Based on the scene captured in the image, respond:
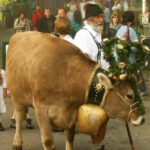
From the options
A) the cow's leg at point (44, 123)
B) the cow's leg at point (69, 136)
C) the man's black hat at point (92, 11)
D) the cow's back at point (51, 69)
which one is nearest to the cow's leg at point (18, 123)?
the cow's back at point (51, 69)

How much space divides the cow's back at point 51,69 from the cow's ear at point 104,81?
8.7 inches

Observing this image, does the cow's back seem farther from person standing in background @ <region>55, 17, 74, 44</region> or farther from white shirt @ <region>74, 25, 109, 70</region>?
person standing in background @ <region>55, 17, 74, 44</region>

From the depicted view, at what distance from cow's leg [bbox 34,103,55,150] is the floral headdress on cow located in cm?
100

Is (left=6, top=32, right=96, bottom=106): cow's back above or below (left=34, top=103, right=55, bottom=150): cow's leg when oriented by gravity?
above

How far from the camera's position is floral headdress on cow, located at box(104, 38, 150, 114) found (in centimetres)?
644

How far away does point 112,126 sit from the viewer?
9.55 m

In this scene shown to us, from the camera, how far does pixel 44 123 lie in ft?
22.8

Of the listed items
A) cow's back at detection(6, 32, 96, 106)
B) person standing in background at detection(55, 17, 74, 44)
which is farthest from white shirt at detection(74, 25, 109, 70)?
person standing in background at detection(55, 17, 74, 44)

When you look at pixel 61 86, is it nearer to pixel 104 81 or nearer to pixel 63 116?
pixel 63 116

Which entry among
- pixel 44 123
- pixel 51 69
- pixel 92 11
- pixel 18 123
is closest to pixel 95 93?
pixel 51 69

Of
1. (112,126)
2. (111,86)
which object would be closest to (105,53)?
(111,86)

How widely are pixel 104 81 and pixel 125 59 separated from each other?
0.36m

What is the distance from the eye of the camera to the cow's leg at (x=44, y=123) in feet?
22.6

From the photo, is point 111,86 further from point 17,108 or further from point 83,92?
point 17,108
